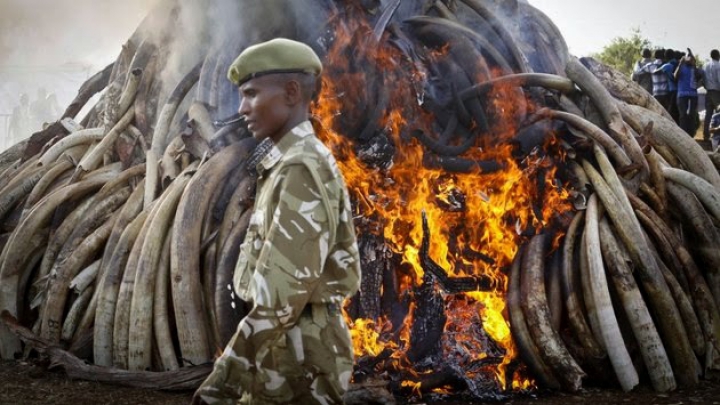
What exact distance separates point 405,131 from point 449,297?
4.36ft

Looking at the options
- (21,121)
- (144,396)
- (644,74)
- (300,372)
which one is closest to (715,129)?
(644,74)

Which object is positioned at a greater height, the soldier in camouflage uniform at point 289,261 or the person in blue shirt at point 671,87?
the person in blue shirt at point 671,87

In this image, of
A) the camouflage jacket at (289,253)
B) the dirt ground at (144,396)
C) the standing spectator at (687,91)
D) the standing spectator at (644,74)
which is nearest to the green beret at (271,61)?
the camouflage jacket at (289,253)

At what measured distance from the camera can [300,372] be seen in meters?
2.75

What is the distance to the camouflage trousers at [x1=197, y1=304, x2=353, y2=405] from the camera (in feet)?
8.86

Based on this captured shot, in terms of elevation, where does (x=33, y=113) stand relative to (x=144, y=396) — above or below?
above

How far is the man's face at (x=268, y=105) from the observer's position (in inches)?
114

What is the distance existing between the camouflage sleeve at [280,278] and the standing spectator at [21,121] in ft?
72.4

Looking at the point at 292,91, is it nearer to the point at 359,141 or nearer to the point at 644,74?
the point at 359,141

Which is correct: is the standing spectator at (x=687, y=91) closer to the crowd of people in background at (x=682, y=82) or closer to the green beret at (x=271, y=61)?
the crowd of people in background at (x=682, y=82)

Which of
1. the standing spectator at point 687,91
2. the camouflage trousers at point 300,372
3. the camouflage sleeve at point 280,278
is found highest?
the standing spectator at point 687,91

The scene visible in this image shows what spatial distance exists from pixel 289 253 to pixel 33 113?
21473 mm

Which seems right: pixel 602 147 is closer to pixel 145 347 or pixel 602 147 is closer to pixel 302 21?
pixel 302 21

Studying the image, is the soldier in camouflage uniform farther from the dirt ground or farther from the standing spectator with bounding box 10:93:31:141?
the standing spectator with bounding box 10:93:31:141
